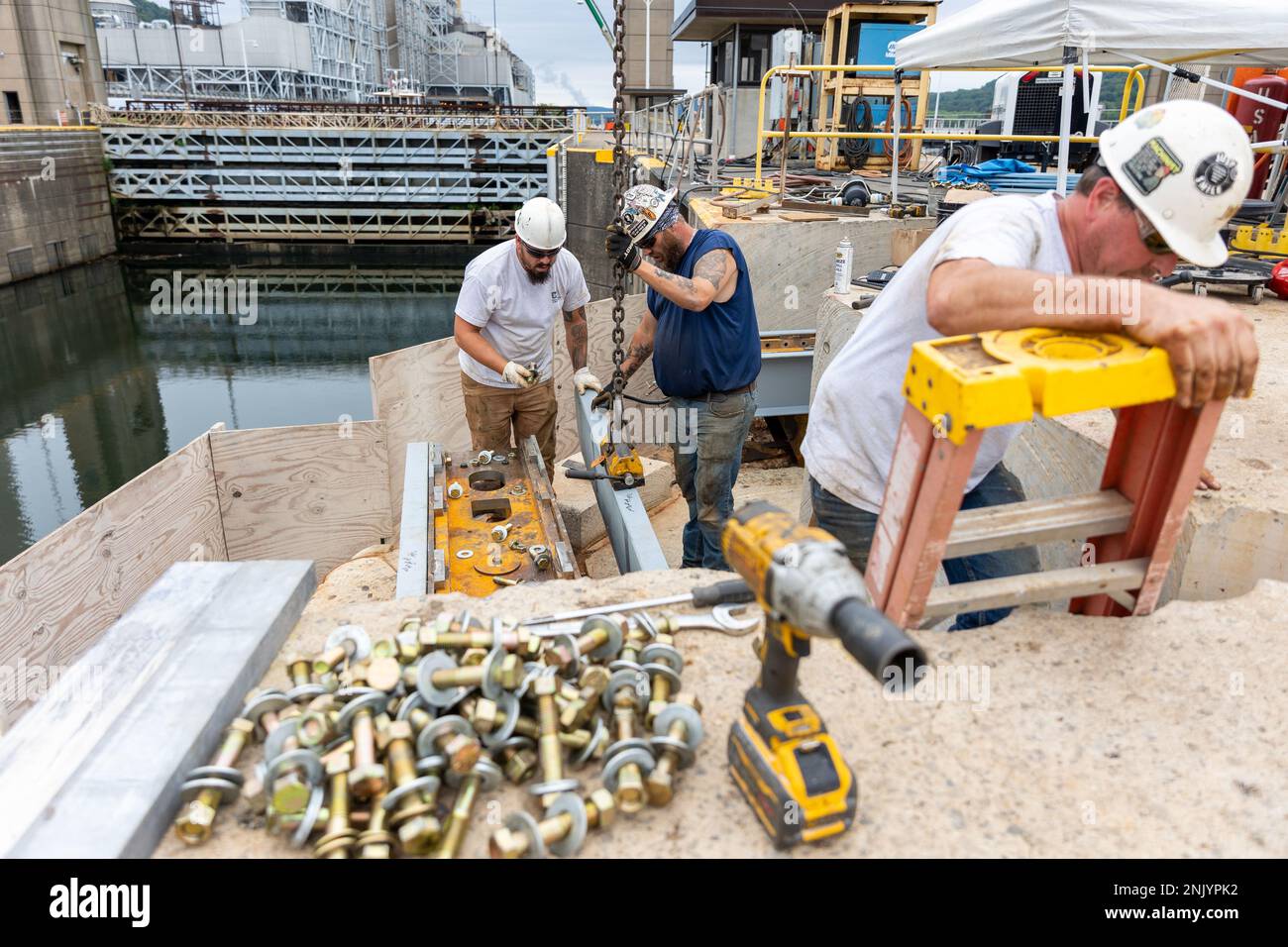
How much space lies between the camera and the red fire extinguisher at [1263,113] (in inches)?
357

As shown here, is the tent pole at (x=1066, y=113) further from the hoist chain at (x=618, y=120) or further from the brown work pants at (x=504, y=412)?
the brown work pants at (x=504, y=412)

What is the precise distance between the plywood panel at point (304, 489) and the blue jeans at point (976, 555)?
16.6 ft

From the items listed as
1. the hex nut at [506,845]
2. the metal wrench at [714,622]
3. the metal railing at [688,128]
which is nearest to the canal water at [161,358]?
the metal railing at [688,128]

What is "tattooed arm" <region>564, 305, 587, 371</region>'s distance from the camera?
241 inches

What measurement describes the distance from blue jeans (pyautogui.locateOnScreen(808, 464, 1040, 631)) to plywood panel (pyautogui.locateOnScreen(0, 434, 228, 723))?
141 inches

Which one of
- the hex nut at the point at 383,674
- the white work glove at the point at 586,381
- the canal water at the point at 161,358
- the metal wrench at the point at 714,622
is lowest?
the canal water at the point at 161,358

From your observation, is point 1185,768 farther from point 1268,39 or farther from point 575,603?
point 1268,39

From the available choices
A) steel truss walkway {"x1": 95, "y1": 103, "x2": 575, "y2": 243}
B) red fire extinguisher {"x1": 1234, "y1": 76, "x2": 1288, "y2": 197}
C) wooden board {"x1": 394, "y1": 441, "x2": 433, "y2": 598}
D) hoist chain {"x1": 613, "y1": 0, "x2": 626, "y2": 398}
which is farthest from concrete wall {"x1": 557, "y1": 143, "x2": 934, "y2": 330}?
steel truss walkway {"x1": 95, "y1": 103, "x2": 575, "y2": 243}

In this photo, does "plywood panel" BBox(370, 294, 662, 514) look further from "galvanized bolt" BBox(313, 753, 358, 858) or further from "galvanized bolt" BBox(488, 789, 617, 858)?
"galvanized bolt" BBox(488, 789, 617, 858)

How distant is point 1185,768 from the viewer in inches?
69.7

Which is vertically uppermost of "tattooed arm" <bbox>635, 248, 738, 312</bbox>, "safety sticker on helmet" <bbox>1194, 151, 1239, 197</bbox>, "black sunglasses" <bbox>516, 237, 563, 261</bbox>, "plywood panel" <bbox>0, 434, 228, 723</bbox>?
"safety sticker on helmet" <bbox>1194, 151, 1239, 197</bbox>

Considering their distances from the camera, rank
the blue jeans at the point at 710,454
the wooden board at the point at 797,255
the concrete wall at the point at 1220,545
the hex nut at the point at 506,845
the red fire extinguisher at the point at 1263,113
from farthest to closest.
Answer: the red fire extinguisher at the point at 1263,113 < the wooden board at the point at 797,255 < the blue jeans at the point at 710,454 < the concrete wall at the point at 1220,545 < the hex nut at the point at 506,845

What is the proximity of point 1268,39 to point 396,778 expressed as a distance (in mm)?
7432

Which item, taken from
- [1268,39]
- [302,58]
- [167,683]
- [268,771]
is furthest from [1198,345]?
[302,58]
